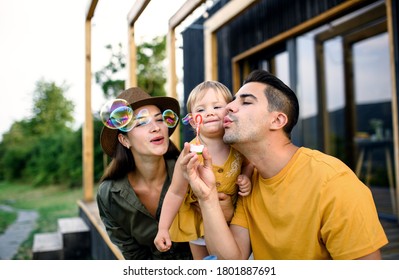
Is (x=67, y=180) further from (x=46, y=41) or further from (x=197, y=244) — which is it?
(x=197, y=244)

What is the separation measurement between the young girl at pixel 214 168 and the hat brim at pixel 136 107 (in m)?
0.19

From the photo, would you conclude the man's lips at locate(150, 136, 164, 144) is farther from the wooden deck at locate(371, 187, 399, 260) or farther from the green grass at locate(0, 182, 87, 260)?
the green grass at locate(0, 182, 87, 260)

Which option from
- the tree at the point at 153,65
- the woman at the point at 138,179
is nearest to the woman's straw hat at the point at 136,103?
the woman at the point at 138,179

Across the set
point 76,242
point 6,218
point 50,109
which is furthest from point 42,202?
point 76,242

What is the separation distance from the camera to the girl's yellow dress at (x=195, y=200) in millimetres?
1330

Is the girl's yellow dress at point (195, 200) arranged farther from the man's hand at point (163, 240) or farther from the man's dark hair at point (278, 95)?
the man's dark hair at point (278, 95)

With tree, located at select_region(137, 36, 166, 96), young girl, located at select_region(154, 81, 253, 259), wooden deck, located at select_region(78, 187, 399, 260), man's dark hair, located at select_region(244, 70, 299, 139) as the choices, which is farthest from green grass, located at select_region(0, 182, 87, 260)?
man's dark hair, located at select_region(244, 70, 299, 139)

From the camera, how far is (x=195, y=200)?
136 centimetres

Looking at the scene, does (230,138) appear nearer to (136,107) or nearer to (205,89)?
(205,89)

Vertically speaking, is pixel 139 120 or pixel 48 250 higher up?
pixel 139 120

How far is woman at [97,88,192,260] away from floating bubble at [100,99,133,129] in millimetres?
34

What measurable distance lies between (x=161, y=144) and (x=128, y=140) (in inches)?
6.8

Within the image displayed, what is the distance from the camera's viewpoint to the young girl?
1312 mm

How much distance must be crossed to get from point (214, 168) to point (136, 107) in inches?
16.3
